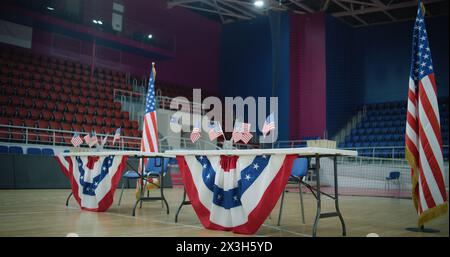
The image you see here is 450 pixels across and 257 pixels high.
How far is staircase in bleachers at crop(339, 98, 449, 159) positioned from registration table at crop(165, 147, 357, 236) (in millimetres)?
11128

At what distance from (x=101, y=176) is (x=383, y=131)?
508 inches

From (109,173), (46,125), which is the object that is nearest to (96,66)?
(46,125)

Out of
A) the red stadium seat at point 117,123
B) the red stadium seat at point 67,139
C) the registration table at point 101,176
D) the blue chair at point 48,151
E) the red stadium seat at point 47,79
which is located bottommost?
the registration table at point 101,176

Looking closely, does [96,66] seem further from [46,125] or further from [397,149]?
[397,149]

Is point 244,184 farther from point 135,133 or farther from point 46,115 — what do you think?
point 135,133

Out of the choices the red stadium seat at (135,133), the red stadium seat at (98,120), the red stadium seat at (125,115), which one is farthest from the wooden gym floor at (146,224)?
the red stadium seat at (125,115)

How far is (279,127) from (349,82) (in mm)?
3627

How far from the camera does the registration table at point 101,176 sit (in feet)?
15.4

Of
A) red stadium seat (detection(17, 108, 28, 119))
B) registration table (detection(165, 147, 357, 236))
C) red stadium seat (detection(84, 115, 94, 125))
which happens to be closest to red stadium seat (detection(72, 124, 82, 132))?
red stadium seat (detection(84, 115, 94, 125))

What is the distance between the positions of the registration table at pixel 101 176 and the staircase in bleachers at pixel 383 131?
10815 mm

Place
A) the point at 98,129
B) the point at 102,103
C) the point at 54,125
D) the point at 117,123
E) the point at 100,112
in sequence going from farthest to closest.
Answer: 1. the point at 102,103
2. the point at 117,123
3. the point at 100,112
4. the point at 98,129
5. the point at 54,125

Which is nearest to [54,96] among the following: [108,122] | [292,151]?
[108,122]

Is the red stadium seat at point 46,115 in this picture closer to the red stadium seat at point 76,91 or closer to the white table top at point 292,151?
the red stadium seat at point 76,91

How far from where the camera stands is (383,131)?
15453mm
